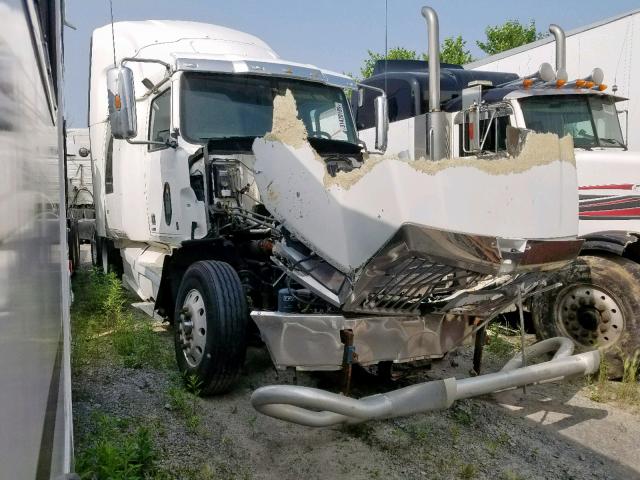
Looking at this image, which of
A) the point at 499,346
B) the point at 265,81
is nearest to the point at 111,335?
the point at 265,81

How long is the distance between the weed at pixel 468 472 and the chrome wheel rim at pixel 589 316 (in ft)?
7.30

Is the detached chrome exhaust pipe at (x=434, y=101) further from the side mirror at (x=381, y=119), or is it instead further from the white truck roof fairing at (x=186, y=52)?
the white truck roof fairing at (x=186, y=52)

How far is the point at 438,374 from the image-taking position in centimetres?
507

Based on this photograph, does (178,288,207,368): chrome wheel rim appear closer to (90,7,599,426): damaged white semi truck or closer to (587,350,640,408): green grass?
(90,7,599,426): damaged white semi truck

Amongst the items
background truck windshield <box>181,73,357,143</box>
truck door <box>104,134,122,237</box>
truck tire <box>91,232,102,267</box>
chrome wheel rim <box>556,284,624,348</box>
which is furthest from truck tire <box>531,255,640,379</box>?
truck tire <box>91,232,102,267</box>

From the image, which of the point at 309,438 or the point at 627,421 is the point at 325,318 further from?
the point at 627,421

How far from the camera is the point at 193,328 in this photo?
14.6 feet

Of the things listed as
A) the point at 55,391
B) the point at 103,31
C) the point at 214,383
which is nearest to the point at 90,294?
the point at 103,31

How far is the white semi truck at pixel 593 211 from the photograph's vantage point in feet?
16.6

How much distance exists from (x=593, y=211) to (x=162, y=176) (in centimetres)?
409

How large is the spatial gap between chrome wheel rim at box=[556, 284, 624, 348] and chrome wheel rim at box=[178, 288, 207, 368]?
3111 mm

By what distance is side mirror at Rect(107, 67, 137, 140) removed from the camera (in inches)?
189

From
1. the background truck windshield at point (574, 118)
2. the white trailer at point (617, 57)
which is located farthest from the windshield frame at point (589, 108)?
the white trailer at point (617, 57)

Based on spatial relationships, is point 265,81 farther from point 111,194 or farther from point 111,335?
point 111,194
